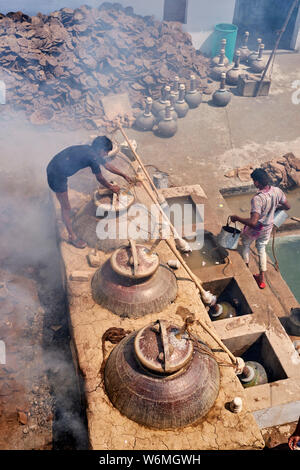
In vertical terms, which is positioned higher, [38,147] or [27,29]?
[27,29]

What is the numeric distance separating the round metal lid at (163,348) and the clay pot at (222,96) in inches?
471

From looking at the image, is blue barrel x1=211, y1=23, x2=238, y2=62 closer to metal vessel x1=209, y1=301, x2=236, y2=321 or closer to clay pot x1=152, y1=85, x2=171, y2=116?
clay pot x1=152, y1=85, x2=171, y2=116

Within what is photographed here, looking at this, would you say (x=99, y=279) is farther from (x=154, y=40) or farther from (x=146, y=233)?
(x=154, y=40)

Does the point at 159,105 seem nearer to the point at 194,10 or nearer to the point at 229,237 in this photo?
the point at 194,10

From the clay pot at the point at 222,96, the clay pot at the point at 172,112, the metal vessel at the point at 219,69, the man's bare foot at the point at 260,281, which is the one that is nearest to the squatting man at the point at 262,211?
the man's bare foot at the point at 260,281

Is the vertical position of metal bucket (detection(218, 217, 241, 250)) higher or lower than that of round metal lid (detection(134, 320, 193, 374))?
lower

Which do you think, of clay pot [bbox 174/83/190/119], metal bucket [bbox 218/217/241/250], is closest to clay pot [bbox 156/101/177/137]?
clay pot [bbox 174/83/190/119]

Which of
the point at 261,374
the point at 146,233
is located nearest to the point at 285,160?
the point at 146,233

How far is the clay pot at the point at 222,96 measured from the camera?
13.4m

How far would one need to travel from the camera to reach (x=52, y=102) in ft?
41.7

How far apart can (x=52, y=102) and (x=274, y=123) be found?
8.68 m

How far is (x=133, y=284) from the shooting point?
5078 millimetres

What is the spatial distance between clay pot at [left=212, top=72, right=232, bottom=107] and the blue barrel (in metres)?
3.63

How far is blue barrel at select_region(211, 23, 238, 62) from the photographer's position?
15695 mm
